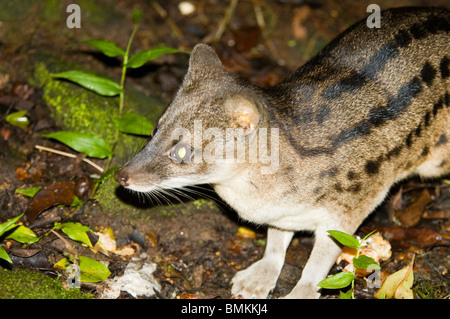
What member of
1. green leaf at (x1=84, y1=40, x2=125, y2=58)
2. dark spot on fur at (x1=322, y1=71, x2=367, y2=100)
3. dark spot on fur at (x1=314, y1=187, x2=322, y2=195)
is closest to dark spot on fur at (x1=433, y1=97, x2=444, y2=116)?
dark spot on fur at (x1=322, y1=71, x2=367, y2=100)

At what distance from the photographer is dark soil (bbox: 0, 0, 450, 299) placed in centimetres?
503

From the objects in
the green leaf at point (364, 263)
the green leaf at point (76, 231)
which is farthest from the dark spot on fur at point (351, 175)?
the green leaf at point (76, 231)

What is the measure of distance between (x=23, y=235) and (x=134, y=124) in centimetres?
153

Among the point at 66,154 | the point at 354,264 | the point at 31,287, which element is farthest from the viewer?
the point at 66,154

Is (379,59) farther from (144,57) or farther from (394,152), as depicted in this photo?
(144,57)

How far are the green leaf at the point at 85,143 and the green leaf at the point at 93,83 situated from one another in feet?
1.68

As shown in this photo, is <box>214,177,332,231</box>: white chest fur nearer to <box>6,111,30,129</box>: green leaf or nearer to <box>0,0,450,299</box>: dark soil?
<box>0,0,450,299</box>: dark soil

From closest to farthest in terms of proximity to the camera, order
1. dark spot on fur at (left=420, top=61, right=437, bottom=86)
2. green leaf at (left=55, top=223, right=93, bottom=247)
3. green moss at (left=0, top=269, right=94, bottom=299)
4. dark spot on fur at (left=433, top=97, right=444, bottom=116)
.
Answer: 1. green moss at (left=0, top=269, right=94, bottom=299)
2. green leaf at (left=55, top=223, right=93, bottom=247)
3. dark spot on fur at (left=420, top=61, right=437, bottom=86)
4. dark spot on fur at (left=433, top=97, right=444, bottom=116)

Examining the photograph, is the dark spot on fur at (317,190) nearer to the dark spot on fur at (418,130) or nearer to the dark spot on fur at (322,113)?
the dark spot on fur at (322,113)

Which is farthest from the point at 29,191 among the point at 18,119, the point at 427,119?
the point at 427,119

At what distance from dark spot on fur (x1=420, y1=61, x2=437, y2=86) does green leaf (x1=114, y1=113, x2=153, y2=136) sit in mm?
2608

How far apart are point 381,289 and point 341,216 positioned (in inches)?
28.8

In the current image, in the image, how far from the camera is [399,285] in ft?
15.5

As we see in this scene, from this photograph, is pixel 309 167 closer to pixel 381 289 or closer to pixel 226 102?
pixel 226 102
